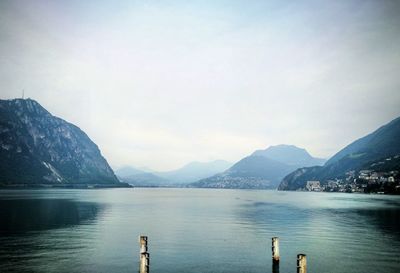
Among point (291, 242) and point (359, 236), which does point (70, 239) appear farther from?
point (359, 236)

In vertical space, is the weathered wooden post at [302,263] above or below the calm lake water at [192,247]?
above

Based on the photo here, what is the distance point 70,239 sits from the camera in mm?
55250

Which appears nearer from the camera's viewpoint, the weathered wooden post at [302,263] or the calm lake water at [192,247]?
the weathered wooden post at [302,263]

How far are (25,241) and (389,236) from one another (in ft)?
218

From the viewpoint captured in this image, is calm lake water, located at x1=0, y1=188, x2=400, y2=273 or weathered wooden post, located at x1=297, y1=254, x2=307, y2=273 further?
calm lake water, located at x1=0, y1=188, x2=400, y2=273

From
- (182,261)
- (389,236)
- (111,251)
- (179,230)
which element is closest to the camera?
(182,261)

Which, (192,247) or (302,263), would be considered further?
(192,247)

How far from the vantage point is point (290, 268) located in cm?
3909

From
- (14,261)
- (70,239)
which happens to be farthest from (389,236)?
(14,261)

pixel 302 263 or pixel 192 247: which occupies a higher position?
pixel 302 263

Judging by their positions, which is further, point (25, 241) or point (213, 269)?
point (25, 241)

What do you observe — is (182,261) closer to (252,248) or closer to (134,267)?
(134,267)

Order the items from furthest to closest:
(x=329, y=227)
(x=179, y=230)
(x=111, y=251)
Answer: (x=329, y=227) → (x=179, y=230) → (x=111, y=251)

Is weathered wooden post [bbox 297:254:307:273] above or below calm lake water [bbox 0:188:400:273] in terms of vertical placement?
above
